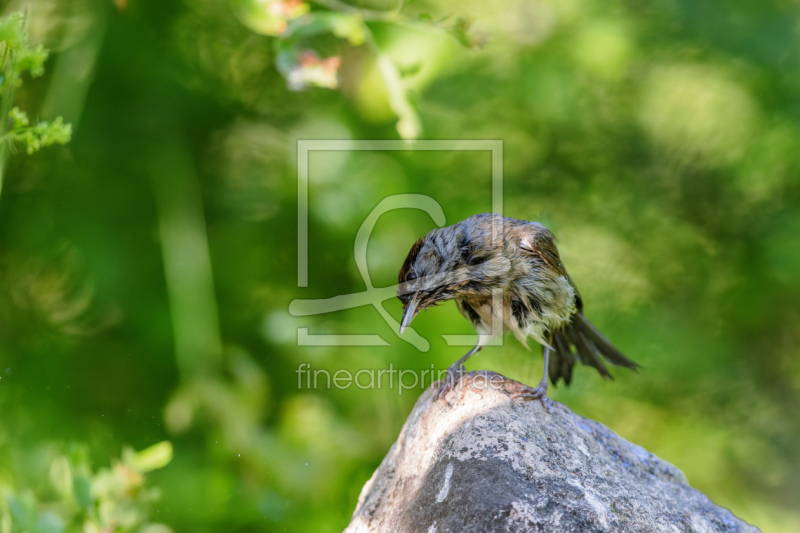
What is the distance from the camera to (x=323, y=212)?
13.7ft

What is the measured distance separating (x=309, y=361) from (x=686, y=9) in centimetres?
411

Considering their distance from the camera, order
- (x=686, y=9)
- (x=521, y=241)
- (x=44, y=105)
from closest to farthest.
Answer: (x=521, y=241) < (x=44, y=105) < (x=686, y=9)

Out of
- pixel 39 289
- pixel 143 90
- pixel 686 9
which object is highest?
pixel 686 9

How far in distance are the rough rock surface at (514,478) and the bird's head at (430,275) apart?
0.45 meters

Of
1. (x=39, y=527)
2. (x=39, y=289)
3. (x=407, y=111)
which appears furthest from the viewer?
(x=39, y=289)

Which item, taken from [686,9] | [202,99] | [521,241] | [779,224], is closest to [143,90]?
[202,99]

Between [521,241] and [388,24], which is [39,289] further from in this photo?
[521,241]

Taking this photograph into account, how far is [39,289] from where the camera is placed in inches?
165

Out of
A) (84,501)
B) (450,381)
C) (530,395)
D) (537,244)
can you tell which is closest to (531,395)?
(530,395)

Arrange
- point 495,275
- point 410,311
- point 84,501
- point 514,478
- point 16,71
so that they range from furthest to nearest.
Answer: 1. point 495,275
2. point 410,311
3. point 84,501
4. point 514,478
5. point 16,71

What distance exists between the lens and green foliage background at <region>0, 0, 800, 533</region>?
13.0 ft

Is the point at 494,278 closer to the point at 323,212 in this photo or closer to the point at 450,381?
the point at 450,381

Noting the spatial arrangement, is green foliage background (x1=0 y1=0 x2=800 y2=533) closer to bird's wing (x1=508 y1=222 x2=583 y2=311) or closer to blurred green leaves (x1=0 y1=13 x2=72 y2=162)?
bird's wing (x1=508 y1=222 x2=583 y2=311)

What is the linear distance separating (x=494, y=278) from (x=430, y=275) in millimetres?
352
